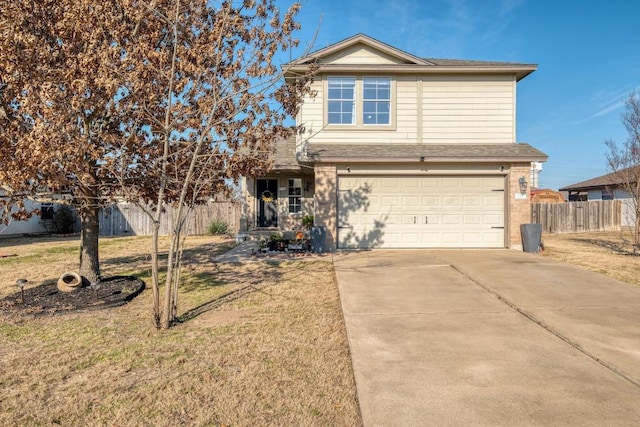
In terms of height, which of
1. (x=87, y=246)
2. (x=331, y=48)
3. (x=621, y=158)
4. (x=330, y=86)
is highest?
(x=331, y=48)

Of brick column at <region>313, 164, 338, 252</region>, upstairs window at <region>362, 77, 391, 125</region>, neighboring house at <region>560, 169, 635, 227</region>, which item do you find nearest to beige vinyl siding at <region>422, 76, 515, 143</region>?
upstairs window at <region>362, 77, 391, 125</region>

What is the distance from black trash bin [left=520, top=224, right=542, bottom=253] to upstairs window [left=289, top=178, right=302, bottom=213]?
8478 millimetres

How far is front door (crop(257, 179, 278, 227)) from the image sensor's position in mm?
16688

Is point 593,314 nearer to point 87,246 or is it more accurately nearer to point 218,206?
point 87,246

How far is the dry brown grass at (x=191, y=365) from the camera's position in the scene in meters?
3.15

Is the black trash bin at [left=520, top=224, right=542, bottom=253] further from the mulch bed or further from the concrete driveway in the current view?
the mulch bed

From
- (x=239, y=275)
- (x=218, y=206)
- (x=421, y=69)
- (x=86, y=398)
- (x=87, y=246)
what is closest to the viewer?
(x=86, y=398)

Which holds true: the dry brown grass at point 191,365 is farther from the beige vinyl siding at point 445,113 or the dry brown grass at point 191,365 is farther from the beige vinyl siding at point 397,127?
the beige vinyl siding at point 445,113

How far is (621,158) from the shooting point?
12.9 metres

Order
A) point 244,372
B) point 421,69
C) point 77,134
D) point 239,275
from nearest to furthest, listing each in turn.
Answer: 1. point 244,372
2. point 77,134
3. point 239,275
4. point 421,69

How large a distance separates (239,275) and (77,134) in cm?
451

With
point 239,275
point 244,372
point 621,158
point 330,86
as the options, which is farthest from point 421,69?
point 244,372

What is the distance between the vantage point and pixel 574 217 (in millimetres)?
21797

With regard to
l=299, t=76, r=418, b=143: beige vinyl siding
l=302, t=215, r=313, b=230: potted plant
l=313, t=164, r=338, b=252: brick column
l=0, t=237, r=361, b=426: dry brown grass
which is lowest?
→ l=0, t=237, r=361, b=426: dry brown grass
